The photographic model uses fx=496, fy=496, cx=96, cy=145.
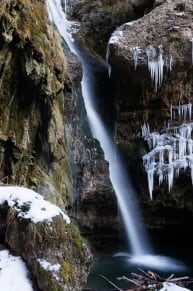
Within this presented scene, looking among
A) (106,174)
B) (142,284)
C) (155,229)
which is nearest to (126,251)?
(155,229)

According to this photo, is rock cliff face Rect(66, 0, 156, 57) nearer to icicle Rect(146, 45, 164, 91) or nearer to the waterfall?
the waterfall

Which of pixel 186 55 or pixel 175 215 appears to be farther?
pixel 175 215

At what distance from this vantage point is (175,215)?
42.9 feet

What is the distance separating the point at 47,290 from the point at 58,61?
5.96m

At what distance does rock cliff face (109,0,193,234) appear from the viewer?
11938mm

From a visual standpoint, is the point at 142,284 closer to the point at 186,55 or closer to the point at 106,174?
the point at 106,174

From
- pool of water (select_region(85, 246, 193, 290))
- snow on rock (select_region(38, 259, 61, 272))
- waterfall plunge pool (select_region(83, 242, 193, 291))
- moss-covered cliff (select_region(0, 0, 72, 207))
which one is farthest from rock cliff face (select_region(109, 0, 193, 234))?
snow on rock (select_region(38, 259, 61, 272))

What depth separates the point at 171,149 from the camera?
12.0 m

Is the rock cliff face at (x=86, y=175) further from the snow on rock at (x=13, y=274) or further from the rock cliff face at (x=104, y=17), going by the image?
Answer: the snow on rock at (x=13, y=274)

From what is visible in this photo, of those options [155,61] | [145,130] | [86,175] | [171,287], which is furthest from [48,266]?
[145,130]

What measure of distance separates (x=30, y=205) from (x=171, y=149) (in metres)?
7.35

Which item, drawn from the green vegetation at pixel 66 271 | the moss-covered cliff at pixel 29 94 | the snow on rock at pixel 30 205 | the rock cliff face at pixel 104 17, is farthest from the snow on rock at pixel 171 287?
the rock cliff face at pixel 104 17

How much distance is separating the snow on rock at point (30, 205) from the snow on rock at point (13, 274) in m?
0.43

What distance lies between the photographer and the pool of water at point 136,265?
10098mm
